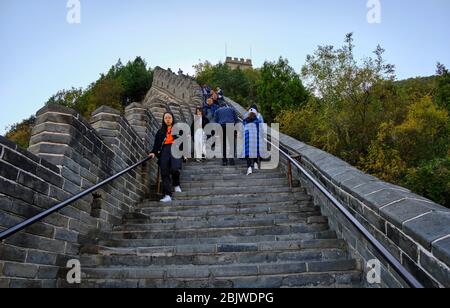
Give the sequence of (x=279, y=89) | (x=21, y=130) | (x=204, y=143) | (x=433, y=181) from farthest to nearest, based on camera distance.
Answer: (x=21, y=130), (x=279, y=89), (x=433, y=181), (x=204, y=143)

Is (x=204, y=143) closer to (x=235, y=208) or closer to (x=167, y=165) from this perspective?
(x=167, y=165)

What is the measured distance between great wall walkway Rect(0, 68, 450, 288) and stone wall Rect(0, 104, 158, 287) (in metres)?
0.01

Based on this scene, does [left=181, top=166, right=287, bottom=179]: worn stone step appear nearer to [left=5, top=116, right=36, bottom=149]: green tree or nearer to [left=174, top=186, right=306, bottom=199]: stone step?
[left=174, top=186, right=306, bottom=199]: stone step

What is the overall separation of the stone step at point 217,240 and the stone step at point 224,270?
0.60 meters

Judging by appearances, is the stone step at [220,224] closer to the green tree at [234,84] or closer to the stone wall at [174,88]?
the stone wall at [174,88]

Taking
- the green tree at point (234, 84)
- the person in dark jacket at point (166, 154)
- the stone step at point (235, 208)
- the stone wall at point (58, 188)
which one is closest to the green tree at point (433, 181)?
the stone step at point (235, 208)

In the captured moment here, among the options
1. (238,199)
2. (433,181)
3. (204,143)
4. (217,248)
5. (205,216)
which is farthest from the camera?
(433,181)

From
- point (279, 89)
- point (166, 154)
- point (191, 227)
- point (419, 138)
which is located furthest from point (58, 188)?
point (279, 89)

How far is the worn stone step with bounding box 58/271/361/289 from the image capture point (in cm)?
284

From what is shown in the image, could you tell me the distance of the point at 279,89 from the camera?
19625 millimetres

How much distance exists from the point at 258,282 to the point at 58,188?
2284 millimetres

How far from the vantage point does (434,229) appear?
1.98 metres

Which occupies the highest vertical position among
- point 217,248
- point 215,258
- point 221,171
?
point 221,171
